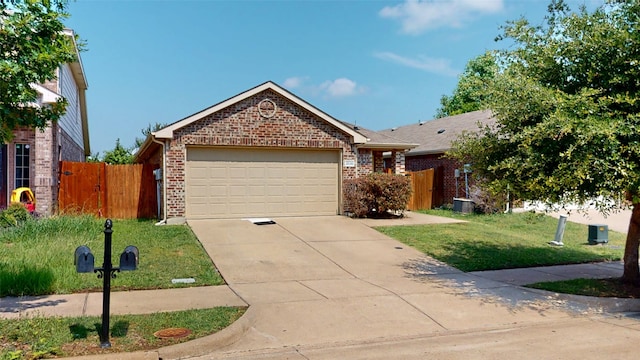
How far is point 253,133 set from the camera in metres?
16.2

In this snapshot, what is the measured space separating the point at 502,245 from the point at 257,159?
7828mm

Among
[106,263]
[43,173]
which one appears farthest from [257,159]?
[106,263]

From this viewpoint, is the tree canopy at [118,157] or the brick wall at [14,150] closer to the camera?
the brick wall at [14,150]

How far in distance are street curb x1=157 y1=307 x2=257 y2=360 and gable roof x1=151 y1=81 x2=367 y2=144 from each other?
9.76 m

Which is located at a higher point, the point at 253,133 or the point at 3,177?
the point at 253,133

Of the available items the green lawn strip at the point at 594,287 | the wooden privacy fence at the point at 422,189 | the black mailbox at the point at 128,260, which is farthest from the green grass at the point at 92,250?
the wooden privacy fence at the point at 422,189

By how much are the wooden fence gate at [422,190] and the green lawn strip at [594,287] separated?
11468mm

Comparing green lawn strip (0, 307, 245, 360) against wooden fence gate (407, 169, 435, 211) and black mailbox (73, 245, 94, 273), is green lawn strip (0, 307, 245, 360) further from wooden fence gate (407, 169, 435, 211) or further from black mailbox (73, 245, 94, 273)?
wooden fence gate (407, 169, 435, 211)

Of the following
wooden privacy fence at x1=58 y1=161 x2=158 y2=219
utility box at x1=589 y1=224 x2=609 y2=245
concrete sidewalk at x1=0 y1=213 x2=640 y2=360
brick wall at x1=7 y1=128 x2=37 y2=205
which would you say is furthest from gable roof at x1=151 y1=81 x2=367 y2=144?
utility box at x1=589 y1=224 x2=609 y2=245

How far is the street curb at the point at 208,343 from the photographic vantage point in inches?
215

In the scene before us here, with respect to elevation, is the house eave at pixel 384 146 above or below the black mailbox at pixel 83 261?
above

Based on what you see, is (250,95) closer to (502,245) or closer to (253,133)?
(253,133)

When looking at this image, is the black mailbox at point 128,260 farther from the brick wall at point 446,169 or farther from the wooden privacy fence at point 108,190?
the brick wall at point 446,169

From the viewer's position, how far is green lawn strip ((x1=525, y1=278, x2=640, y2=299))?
8.49 m
